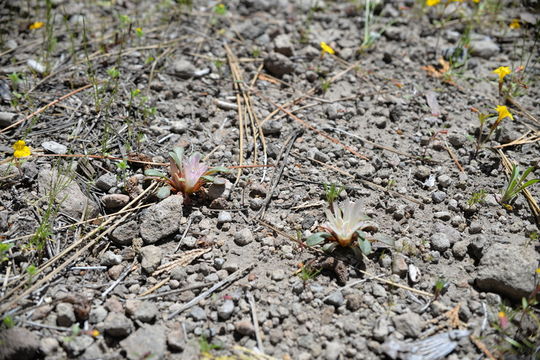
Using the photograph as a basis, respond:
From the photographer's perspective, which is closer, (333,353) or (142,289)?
(333,353)

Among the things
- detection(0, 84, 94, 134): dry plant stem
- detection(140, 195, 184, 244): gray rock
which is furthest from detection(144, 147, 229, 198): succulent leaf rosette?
detection(0, 84, 94, 134): dry plant stem

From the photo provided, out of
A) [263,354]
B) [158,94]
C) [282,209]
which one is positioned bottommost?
[263,354]

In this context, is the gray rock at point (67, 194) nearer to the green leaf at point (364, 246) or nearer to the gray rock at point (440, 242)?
the green leaf at point (364, 246)

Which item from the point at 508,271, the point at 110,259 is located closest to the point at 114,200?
the point at 110,259

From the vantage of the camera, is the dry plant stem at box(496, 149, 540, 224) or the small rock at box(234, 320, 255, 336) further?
the dry plant stem at box(496, 149, 540, 224)

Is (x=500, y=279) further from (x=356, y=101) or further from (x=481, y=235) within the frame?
(x=356, y=101)

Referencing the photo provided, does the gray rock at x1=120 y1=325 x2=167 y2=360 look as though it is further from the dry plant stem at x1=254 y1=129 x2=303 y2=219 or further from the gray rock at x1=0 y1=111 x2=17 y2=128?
the gray rock at x1=0 y1=111 x2=17 y2=128

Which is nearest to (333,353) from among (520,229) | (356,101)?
(520,229)
